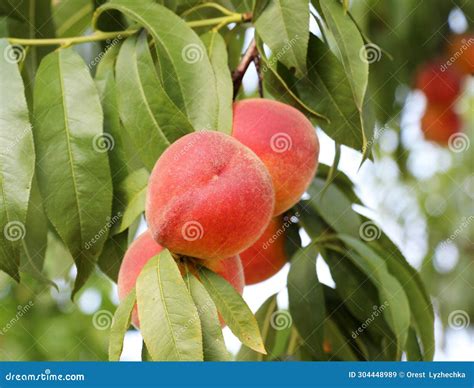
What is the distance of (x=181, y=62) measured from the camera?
1.37 m

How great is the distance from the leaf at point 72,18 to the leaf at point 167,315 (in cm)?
67

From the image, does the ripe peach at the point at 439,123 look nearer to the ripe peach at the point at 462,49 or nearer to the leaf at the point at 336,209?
the ripe peach at the point at 462,49

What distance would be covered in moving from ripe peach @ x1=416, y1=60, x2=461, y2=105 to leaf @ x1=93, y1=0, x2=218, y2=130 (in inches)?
30.7

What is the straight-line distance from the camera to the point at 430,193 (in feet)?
10.1

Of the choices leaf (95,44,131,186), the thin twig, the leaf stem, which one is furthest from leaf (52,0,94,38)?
the thin twig

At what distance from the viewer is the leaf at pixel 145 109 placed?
133cm

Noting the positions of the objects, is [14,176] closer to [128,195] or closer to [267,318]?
[128,195]

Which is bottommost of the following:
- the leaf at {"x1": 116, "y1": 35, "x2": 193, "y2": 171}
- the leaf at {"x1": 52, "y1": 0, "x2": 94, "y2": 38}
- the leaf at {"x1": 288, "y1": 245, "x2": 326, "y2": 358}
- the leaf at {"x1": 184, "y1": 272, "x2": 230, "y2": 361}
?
the leaf at {"x1": 288, "y1": 245, "x2": 326, "y2": 358}

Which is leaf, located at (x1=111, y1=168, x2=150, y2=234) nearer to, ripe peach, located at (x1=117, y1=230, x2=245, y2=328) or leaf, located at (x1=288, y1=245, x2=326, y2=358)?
ripe peach, located at (x1=117, y1=230, x2=245, y2=328)

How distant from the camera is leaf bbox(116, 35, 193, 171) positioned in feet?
4.35

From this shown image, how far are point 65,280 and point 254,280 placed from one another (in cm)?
74

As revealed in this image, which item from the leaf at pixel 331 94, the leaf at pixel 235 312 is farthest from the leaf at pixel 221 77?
the leaf at pixel 235 312

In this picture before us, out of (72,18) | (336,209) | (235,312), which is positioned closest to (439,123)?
(336,209)

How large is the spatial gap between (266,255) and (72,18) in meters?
0.63
